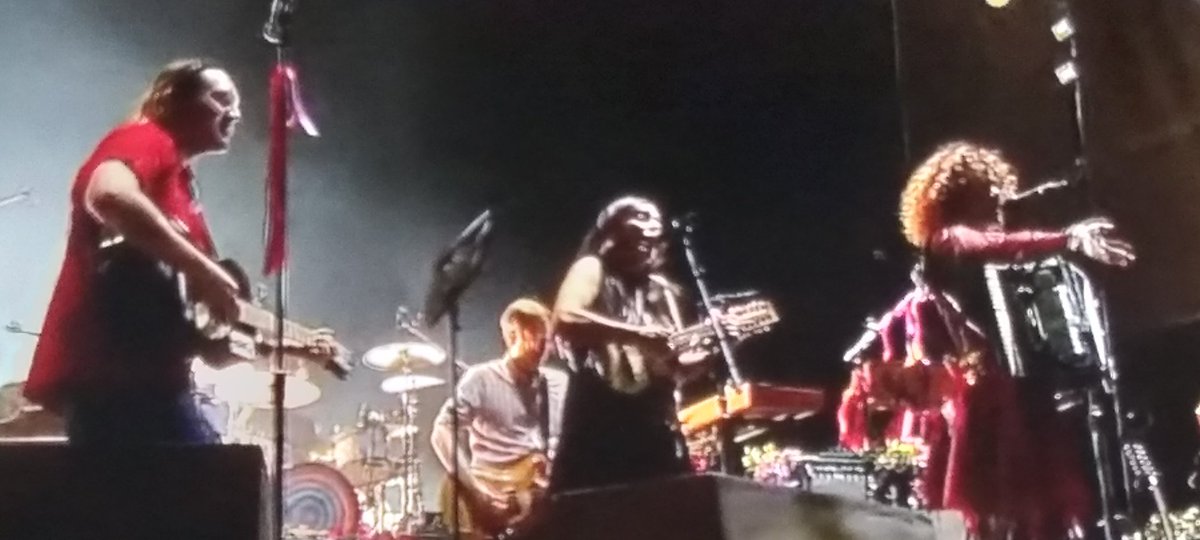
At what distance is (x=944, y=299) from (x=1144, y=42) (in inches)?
32.2

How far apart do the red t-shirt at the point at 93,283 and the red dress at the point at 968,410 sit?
4.94ft

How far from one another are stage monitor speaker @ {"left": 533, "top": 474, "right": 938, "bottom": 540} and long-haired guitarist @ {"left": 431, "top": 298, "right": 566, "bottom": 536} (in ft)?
0.47

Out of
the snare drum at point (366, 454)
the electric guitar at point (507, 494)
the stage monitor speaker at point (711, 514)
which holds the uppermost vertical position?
the snare drum at point (366, 454)

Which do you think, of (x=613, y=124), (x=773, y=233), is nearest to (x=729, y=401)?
(x=773, y=233)

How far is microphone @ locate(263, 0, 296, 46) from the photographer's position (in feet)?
9.41

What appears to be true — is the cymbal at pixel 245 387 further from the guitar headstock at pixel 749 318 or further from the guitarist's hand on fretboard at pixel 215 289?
the guitar headstock at pixel 749 318

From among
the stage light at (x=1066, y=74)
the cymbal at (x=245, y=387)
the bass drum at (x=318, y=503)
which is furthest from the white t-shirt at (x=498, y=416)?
the stage light at (x=1066, y=74)

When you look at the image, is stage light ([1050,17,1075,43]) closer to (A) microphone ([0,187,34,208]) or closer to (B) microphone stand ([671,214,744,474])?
(B) microphone stand ([671,214,744,474])

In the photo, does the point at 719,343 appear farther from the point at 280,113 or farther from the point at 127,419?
the point at 127,419

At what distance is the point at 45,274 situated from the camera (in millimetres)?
2703

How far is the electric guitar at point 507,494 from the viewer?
2848mm

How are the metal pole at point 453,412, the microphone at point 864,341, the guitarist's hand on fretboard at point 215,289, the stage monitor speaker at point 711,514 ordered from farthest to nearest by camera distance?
the microphone at point 864,341
the metal pole at point 453,412
the guitarist's hand on fretboard at point 215,289
the stage monitor speaker at point 711,514

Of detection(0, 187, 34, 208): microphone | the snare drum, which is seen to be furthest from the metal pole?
detection(0, 187, 34, 208): microphone

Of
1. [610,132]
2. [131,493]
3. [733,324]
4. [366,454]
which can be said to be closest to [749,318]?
[733,324]
